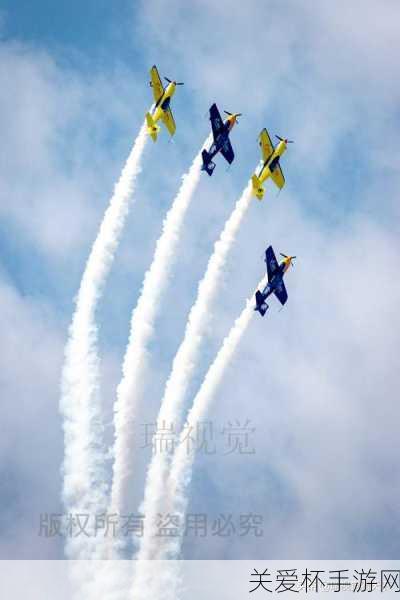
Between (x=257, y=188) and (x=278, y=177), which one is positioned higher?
(x=278, y=177)

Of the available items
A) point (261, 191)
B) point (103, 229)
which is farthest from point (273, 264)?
point (103, 229)

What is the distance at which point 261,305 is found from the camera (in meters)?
92.8

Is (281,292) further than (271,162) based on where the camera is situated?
No

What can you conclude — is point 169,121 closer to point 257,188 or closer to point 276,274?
point 257,188

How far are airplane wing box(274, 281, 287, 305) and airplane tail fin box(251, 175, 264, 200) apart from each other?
6881 mm

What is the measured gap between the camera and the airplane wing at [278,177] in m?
99.1

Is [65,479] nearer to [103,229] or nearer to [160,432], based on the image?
[160,432]

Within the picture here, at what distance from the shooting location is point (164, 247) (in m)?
92.2

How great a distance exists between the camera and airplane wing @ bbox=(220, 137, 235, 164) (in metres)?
96.5

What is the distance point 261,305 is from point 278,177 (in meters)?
12.3

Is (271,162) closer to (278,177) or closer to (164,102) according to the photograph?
(278,177)

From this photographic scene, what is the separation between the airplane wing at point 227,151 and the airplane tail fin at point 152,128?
521 cm

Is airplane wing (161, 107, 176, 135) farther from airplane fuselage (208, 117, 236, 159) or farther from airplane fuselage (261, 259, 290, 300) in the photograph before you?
airplane fuselage (261, 259, 290, 300)

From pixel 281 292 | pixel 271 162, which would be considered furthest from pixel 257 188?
pixel 281 292
